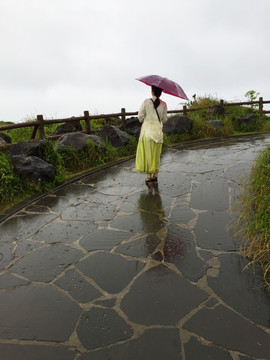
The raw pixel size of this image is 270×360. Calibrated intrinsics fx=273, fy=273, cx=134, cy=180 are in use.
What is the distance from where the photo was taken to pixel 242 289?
2891 mm

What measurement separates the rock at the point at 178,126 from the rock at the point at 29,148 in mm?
6468

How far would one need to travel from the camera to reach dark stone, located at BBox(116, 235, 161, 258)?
366cm

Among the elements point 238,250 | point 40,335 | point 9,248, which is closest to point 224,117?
point 238,250

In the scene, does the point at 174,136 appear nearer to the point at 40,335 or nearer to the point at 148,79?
the point at 148,79

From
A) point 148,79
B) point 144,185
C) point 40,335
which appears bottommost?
point 40,335

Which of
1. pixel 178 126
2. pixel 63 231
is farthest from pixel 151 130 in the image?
pixel 178 126

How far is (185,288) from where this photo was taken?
2961 millimetres

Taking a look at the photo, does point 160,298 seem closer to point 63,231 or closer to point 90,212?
point 63,231

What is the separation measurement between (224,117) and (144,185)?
10251mm

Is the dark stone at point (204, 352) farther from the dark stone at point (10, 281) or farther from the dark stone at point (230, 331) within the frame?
the dark stone at point (10, 281)

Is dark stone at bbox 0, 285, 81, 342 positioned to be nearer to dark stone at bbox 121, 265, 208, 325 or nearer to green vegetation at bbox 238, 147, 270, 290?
dark stone at bbox 121, 265, 208, 325

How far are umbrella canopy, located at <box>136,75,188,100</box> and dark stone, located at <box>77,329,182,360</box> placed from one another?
4.23 m

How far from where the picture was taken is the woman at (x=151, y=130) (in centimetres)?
575

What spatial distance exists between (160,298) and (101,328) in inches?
26.2
